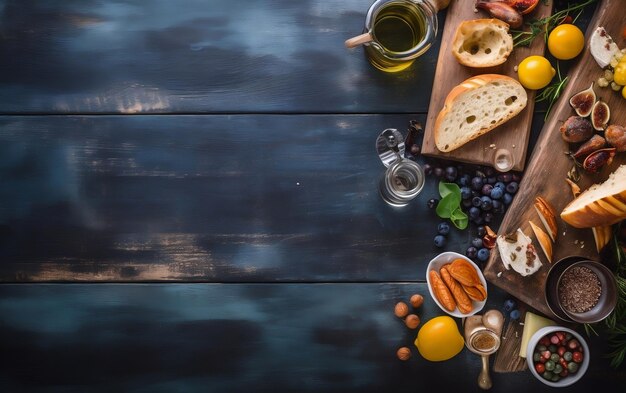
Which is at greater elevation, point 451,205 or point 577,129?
point 577,129

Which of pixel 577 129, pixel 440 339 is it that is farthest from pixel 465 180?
pixel 440 339

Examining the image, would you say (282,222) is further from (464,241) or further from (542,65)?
(542,65)

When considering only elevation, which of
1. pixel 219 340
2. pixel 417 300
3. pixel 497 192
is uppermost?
pixel 497 192

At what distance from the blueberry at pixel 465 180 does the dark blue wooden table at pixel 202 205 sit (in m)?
0.08

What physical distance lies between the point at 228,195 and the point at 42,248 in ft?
1.50

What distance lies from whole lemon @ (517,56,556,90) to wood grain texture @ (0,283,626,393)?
20.8 inches

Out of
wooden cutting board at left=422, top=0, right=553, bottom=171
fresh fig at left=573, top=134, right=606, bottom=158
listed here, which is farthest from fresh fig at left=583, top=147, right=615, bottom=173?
wooden cutting board at left=422, top=0, right=553, bottom=171

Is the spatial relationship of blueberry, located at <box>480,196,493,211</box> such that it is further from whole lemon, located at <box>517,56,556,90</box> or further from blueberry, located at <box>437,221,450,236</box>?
whole lemon, located at <box>517,56,556,90</box>

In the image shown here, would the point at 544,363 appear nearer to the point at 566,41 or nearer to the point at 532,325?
the point at 532,325

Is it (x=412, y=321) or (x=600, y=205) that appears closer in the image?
(x=600, y=205)

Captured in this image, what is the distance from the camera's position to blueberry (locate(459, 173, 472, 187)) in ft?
4.42

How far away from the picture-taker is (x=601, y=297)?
50.0 inches

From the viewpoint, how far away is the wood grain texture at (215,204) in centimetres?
138

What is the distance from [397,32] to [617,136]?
21.2 inches
